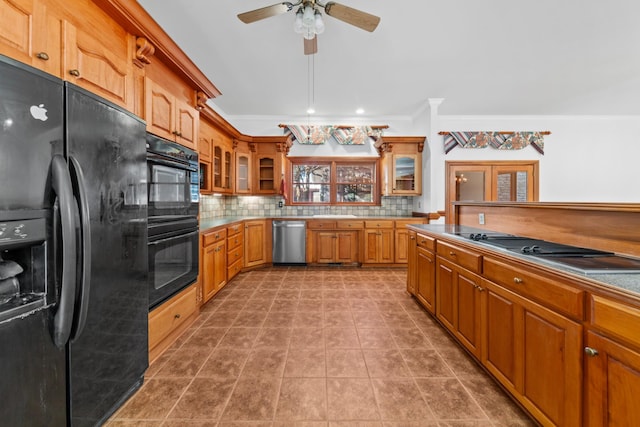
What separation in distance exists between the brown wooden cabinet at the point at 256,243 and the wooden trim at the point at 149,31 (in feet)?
7.89

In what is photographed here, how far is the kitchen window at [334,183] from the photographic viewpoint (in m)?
5.09

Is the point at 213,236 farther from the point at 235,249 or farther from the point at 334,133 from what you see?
the point at 334,133

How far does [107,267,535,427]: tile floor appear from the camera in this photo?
56.6 inches

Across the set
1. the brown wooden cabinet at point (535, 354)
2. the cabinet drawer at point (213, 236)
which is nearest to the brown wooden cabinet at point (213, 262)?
the cabinet drawer at point (213, 236)

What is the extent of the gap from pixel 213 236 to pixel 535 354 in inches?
113

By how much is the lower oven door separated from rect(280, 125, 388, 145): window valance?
2997mm

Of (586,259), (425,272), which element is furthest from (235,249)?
(586,259)

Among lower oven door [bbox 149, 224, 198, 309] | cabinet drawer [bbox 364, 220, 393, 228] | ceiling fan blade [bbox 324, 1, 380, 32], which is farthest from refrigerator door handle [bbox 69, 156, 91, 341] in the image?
cabinet drawer [bbox 364, 220, 393, 228]

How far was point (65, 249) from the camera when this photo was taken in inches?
38.9

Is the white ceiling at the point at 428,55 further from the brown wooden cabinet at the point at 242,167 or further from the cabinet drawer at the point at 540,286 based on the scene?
the cabinet drawer at the point at 540,286

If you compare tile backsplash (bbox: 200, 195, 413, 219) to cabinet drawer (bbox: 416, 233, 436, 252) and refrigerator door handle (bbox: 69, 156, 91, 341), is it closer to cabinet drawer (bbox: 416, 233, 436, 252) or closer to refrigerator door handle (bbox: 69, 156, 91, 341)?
cabinet drawer (bbox: 416, 233, 436, 252)

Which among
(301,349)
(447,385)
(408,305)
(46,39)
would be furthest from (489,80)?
(46,39)

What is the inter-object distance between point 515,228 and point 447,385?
135 centimetres

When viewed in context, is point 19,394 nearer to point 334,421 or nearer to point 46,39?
point 334,421
